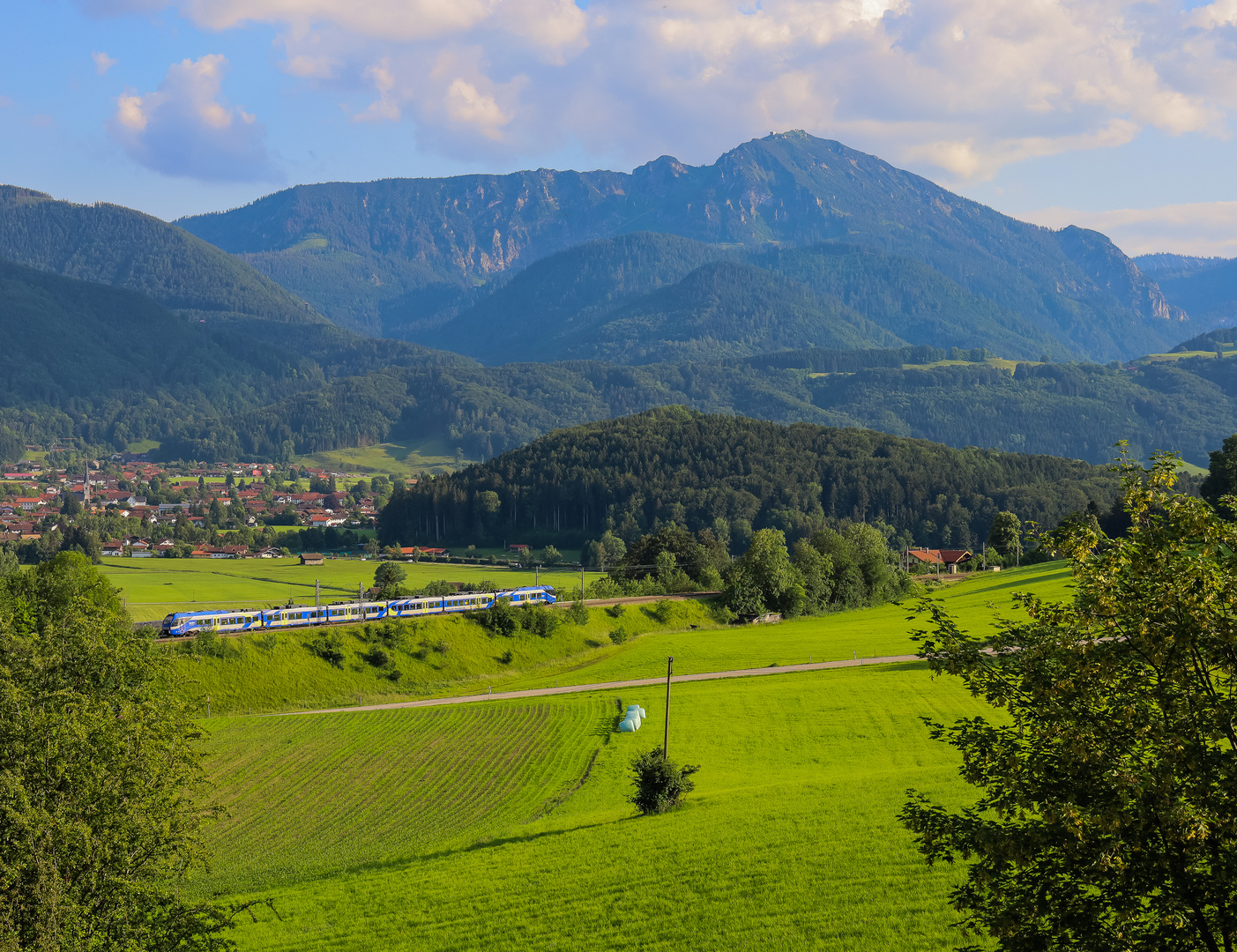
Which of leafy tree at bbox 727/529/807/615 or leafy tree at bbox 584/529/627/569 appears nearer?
leafy tree at bbox 727/529/807/615

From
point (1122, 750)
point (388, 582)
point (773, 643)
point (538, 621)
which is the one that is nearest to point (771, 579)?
point (773, 643)

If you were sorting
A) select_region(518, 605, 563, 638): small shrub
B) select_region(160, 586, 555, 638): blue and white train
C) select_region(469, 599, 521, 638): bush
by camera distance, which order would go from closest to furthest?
select_region(160, 586, 555, 638): blue and white train
select_region(469, 599, 521, 638): bush
select_region(518, 605, 563, 638): small shrub

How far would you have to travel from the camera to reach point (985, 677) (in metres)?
15.0

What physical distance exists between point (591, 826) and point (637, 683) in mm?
33548

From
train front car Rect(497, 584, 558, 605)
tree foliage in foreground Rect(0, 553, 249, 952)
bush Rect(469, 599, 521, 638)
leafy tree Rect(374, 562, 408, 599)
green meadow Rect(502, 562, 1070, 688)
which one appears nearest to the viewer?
tree foliage in foreground Rect(0, 553, 249, 952)

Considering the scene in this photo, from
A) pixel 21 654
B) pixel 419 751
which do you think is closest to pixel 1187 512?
pixel 21 654

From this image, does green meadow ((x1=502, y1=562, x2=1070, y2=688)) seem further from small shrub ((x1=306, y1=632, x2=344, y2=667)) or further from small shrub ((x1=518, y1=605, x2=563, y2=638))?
small shrub ((x1=306, y1=632, x2=344, y2=667))

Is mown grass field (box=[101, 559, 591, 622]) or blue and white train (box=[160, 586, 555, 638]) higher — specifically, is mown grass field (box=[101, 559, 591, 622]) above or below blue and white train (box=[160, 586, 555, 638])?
below

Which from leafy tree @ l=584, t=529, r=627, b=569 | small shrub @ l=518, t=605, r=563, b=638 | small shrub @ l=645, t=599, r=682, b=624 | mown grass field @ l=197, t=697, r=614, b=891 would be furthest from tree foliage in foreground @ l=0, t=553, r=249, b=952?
leafy tree @ l=584, t=529, r=627, b=569

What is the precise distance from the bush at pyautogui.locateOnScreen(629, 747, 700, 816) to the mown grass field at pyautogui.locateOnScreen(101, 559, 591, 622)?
272 feet

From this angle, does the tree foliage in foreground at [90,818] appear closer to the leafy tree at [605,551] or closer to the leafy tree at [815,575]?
the leafy tree at [815,575]

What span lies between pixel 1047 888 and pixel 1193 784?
2.44 m

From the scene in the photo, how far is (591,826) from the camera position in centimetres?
3831

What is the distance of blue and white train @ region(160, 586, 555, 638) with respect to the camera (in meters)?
77.9
